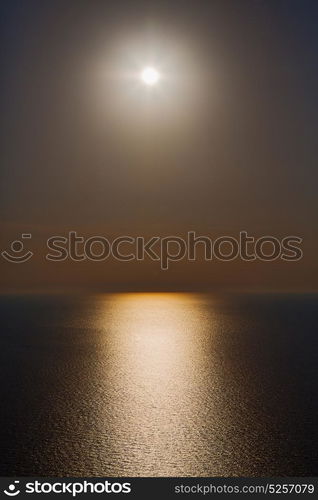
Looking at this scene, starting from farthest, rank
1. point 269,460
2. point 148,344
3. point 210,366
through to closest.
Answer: point 148,344
point 210,366
point 269,460

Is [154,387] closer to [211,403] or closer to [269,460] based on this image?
[211,403]

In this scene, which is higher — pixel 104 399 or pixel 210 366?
pixel 210 366

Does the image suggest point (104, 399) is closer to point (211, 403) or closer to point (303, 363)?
point (211, 403)

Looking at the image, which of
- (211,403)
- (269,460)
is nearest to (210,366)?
(211,403)

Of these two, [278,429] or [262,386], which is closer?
[278,429]

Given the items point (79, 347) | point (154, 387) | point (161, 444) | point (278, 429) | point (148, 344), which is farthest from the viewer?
point (148, 344)

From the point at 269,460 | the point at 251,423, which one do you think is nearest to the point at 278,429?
the point at 251,423

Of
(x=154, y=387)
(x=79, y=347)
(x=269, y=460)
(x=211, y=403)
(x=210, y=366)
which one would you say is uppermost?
(x=79, y=347)

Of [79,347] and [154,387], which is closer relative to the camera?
[154,387]

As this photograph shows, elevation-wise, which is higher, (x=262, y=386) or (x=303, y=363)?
(x=303, y=363)
